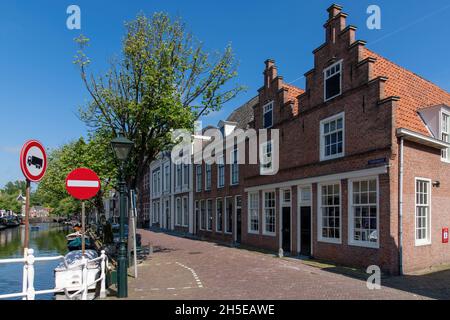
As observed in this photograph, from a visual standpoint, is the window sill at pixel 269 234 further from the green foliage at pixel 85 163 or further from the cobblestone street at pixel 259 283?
the green foliage at pixel 85 163

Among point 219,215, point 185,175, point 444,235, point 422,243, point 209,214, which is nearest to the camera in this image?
Result: point 422,243

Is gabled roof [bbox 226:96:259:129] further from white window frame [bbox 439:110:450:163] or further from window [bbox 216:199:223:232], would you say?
white window frame [bbox 439:110:450:163]

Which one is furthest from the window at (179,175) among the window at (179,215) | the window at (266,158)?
the window at (266,158)

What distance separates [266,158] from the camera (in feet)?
64.8

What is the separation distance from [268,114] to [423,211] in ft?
30.8

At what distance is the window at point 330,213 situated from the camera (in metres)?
14.2

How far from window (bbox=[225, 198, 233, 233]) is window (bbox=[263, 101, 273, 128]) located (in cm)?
646

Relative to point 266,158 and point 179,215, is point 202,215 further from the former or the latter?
point 266,158

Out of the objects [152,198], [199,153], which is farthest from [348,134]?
[152,198]

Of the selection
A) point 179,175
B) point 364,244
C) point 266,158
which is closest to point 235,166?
point 266,158

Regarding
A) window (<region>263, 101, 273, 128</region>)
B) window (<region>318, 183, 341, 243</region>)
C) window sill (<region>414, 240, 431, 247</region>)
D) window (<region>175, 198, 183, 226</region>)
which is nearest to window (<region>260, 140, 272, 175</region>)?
window (<region>263, 101, 273, 128</region>)

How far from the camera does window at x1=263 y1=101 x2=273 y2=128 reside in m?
19.7

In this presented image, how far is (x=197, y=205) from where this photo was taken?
101ft
